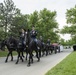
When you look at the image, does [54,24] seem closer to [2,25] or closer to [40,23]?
[40,23]

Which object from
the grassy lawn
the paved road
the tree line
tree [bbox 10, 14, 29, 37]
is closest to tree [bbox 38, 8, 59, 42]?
the tree line

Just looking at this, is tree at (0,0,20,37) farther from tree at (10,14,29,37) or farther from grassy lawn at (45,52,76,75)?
grassy lawn at (45,52,76,75)

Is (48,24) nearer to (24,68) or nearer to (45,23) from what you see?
(45,23)

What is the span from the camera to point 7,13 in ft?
181

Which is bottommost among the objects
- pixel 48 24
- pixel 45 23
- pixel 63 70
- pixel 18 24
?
pixel 63 70

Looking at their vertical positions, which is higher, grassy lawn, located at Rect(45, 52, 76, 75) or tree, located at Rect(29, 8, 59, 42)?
tree, located at Rect(29, 8, 59, 42)

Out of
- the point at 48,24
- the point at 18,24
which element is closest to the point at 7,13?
the point at 18,24

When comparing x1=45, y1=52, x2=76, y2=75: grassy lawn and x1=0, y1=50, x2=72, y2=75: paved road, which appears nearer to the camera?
x1=45, y1=52, x2=76, y2=75: grassy lawn

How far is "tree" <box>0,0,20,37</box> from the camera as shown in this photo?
5224 cm

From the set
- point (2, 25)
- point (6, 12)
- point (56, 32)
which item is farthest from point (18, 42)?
point (56, 32)

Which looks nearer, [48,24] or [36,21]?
[48,24]

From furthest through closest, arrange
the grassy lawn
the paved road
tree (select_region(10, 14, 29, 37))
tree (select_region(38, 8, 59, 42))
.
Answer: tree (select_region(38, 8, 59, 42)) < tree (select_region(10, 14, 29, 37)) < the paved road < the grassy lawn

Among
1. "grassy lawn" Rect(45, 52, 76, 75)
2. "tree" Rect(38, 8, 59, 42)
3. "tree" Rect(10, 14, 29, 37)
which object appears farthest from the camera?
"tree" Rect(38, 8, 59, 42)

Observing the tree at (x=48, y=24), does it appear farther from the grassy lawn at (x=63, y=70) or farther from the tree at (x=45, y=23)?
the grassy lawn at (x=63, y=70)
